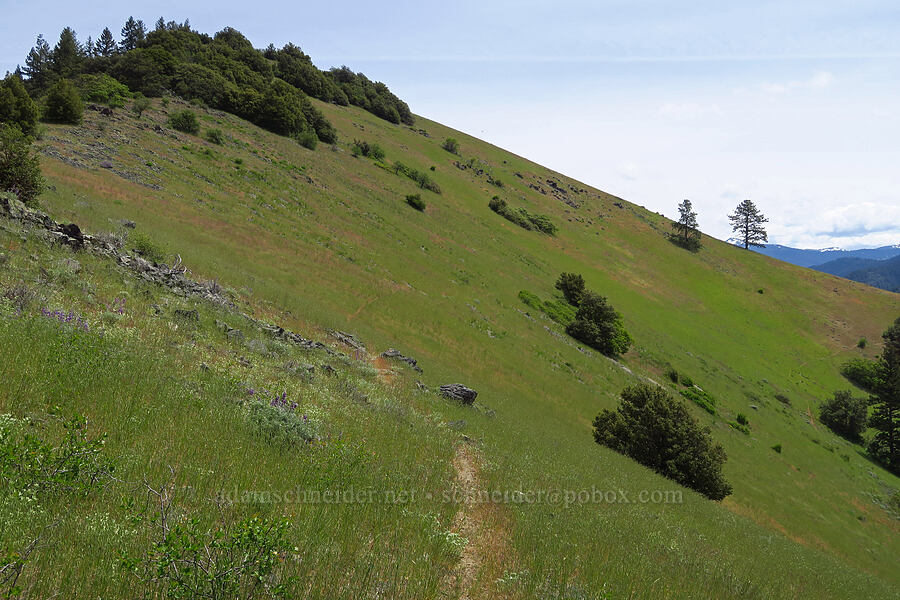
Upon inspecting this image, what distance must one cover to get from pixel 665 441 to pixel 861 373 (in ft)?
190

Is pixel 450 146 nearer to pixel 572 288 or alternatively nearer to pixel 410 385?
pixel 572 288

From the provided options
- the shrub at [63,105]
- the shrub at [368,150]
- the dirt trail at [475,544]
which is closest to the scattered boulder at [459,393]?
the dirt trail at [475,544]

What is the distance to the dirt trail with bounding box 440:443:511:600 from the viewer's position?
514 centimetres

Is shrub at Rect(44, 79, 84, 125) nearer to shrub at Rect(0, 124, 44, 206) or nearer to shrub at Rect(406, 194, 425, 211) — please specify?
shrub at Rect(0, 124, 44, 206)

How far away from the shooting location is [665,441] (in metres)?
18.6

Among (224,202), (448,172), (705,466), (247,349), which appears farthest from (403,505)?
(448,172)

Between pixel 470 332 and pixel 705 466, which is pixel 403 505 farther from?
pixel 470 332

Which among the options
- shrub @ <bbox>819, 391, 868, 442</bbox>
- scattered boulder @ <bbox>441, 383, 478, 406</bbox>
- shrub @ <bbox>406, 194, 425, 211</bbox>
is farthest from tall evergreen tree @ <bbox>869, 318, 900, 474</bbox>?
shrub @ <bbox>406, 194, 425, 211</bbox>

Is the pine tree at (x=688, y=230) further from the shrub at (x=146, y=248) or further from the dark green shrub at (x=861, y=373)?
the shrub at (x=146, y=248)

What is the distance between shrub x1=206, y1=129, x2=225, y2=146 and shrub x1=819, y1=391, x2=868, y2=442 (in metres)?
69.9

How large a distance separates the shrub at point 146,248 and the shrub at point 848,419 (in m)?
59.9

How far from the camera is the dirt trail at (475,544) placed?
5.14m

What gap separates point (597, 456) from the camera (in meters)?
15.9

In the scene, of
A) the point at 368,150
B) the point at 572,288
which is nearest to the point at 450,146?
the point at 368,150
